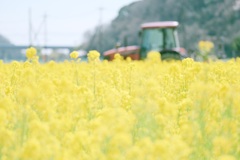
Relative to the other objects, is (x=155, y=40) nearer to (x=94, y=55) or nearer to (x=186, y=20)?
(x=94, y=55)

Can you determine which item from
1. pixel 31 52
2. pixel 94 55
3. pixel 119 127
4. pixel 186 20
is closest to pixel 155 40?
pixel 31 52

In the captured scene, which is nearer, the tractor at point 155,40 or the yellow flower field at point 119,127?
the yellow flower field at point 119,127

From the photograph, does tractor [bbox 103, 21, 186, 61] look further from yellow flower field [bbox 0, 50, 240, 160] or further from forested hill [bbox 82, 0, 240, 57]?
forested hill [bbox 82, 0, 240, 57]

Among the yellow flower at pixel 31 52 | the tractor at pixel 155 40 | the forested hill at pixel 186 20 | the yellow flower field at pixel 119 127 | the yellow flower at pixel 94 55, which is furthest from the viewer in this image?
the forested hill at pixel 186 20

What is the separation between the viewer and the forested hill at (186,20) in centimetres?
4497

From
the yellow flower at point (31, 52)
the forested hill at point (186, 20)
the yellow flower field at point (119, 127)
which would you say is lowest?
the yellow flower field at point (119, 127)

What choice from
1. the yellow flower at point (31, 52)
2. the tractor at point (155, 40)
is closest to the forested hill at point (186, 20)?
the tractor at point (155, 40)

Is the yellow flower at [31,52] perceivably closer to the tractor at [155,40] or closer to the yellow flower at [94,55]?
the yellow flower at [94,55]

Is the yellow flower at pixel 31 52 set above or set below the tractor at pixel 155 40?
below

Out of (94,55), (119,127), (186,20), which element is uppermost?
(186,20)

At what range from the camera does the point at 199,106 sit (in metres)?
3.57

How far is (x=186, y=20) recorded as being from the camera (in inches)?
1988

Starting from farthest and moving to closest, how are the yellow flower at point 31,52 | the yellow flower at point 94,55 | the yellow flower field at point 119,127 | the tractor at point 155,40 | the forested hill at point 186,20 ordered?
1. the forested hill at point 186,20
2. the tractor at point 155,40
3. the yellow flower at point 31,52
4. the yellow flower at point 94,55
5. the yellow flower field at point 119,127

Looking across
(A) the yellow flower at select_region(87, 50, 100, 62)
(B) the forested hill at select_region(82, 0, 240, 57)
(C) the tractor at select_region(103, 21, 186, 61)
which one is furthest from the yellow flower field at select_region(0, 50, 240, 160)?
(B) the forested hill at select_region(82, 0, 240, 57)
